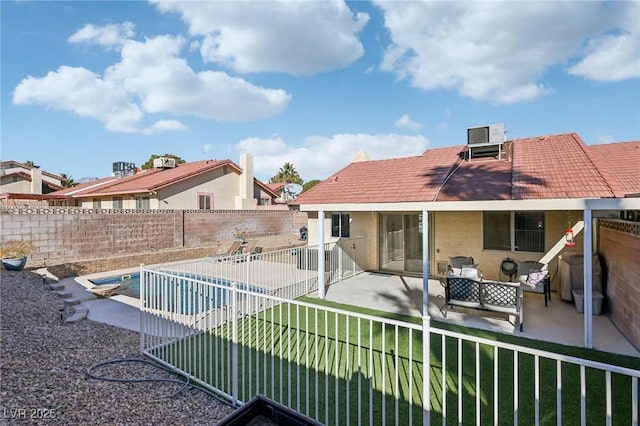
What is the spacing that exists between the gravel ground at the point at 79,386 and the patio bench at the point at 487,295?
544cm

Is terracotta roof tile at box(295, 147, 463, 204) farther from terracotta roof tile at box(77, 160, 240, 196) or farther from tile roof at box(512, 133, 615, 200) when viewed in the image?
terracotta roof tile at box(77, 160, 240, 196)

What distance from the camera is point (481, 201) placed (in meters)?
7.19

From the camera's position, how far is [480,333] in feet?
21.9

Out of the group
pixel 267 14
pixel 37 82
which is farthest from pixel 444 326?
pixel 37 82

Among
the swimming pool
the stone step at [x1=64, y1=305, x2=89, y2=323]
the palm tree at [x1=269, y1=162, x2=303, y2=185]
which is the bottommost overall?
the stone step at [x1=64, y1=305, x2=89, y2=323]

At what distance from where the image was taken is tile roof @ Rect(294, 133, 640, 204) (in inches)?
290

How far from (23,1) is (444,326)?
13857 millimetres

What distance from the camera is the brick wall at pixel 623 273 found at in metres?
6.01

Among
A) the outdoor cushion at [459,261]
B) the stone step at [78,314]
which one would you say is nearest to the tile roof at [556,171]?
the outdoor cushion at [459,261]

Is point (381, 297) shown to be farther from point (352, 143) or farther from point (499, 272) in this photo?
point (352, 143)

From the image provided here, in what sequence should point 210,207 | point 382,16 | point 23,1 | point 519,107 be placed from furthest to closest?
1. point 210,207
2. point 519,107
3. point 382,16
4. point 23,1

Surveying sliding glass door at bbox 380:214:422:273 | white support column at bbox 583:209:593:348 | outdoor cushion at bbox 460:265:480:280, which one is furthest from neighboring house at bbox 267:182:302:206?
white support column at bbox 583:209:593:348

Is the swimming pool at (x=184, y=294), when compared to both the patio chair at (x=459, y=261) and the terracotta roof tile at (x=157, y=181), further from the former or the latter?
the terracotta roof tile at (x=157, y=181)

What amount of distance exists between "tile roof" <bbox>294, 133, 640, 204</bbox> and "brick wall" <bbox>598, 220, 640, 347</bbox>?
3.17 feet
